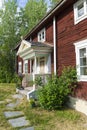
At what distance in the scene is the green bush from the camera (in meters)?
8.05

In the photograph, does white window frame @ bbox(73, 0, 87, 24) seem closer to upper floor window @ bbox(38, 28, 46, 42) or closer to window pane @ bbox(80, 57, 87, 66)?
window pane @ bbox(80, 57, 87, 66)

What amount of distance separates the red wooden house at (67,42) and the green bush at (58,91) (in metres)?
0.37

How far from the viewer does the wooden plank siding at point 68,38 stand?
7912 millimetres

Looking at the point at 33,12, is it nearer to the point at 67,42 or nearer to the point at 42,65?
the point at 42,65

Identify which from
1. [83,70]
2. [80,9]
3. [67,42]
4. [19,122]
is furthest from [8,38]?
[19,122]

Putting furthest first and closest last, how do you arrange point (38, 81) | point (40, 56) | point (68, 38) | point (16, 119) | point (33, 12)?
1. point (33, 12)
2. point (40, 56)
3. point (38, 81)
4. point (68, 38)
5. point (16, 119)

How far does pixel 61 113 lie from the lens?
753 cm

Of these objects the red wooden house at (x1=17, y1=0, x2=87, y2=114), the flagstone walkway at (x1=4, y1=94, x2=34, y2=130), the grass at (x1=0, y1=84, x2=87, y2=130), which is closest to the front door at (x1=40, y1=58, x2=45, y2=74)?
the red wooden house at (x1=17, y1=0, x2=87, y2=114)

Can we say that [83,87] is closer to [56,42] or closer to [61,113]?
[61,113]

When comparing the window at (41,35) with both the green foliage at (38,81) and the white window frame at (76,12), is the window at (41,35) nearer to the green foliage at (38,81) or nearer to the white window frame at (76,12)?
the green foliage at (38,81)

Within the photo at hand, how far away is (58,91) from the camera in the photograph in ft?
27.0

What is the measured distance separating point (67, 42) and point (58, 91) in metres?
2.60

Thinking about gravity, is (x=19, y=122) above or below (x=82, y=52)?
below

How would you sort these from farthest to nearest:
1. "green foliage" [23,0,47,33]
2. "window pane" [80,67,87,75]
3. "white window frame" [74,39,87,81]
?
1. "green foliage" [23,0,47,33]
2. "window pane" [80,67,87,75]
3. "white window frame" [74,39,87,81]
